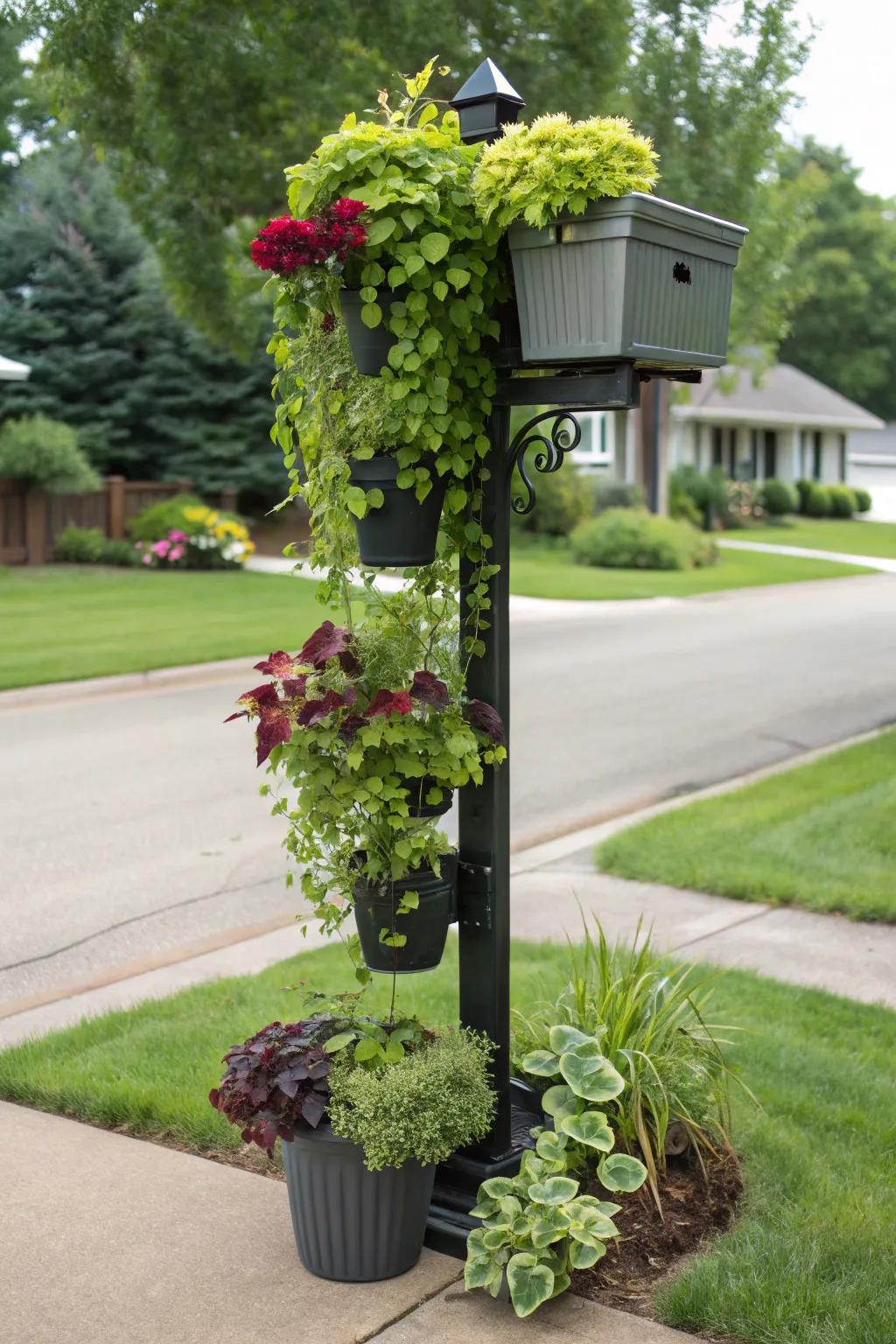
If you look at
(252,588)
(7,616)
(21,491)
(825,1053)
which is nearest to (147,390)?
(21,491)

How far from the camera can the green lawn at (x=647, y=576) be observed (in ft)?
73.5

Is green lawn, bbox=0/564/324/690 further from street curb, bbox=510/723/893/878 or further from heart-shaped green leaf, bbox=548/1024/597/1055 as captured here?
heart-shaped green leaf, bbox=548/1024/597/1055

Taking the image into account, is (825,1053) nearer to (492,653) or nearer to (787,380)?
(492,653)

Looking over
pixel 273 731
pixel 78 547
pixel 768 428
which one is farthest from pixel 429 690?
pixel 768 428

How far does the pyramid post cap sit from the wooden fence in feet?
70.3

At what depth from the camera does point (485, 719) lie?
3570 mm

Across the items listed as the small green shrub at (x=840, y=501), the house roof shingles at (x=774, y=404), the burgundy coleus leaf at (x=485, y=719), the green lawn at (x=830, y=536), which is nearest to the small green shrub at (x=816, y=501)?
the small green shrub at (x=840, y=501)

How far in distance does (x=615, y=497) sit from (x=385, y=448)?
102ft

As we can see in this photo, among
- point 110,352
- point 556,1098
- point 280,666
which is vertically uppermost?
point 110,352

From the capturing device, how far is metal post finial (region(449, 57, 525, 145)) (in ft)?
11.7

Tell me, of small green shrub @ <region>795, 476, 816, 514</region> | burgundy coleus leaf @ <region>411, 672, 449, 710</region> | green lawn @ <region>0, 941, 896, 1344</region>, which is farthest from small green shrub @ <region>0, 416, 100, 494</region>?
small green shrub @ <region>795, 476, 816, 514</region>

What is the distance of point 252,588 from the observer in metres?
21.5

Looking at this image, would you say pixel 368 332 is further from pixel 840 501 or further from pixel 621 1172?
pixel 840 501

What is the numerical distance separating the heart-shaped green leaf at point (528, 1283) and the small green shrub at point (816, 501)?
46670mm
